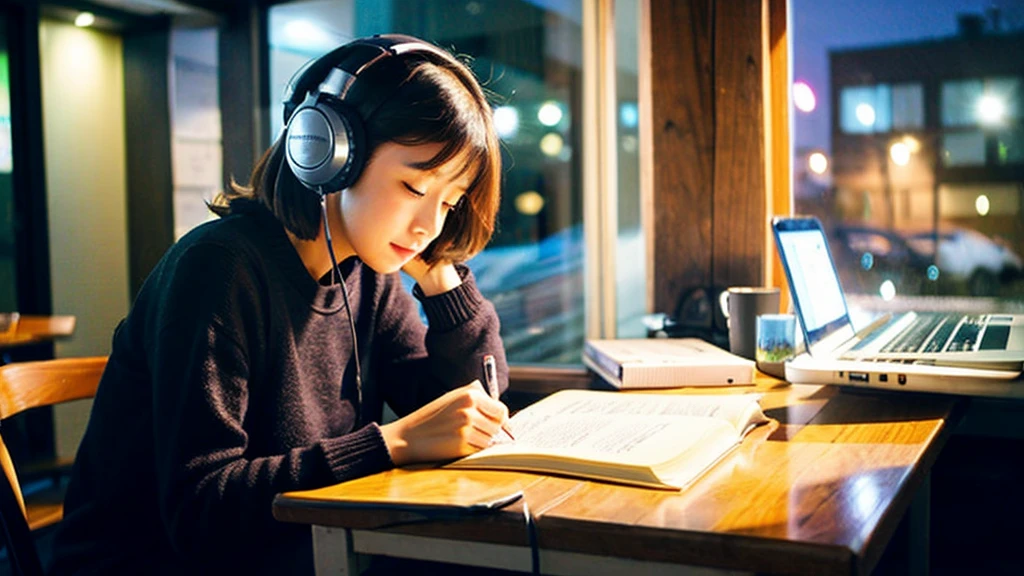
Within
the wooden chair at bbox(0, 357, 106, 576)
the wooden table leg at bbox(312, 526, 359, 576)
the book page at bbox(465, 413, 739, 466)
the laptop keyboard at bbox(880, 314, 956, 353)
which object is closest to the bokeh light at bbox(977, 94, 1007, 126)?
the laptop keyboard at bbox(880, 314, 956, 353)

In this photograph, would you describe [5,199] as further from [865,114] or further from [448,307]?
[865,114]

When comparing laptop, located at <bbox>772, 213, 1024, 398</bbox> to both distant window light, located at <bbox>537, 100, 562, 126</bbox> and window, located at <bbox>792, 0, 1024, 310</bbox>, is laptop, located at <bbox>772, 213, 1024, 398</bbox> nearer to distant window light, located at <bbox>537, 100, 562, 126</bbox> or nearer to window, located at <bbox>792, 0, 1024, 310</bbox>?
window, located at <bbox>792, 0, 1024, 310</bbox>

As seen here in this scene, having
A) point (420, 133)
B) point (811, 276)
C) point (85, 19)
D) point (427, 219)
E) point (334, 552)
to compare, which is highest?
point (85, 19)

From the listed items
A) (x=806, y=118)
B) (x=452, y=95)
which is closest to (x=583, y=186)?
(x=806, y=118)

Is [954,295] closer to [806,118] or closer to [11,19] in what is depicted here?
[806,118]

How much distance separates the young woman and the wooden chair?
2.0 inches

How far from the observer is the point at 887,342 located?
1466mm

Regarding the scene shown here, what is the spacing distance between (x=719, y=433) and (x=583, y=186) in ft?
4.31

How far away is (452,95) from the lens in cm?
112

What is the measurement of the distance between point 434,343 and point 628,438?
53cm

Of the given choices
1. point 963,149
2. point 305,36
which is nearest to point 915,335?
point 963,149

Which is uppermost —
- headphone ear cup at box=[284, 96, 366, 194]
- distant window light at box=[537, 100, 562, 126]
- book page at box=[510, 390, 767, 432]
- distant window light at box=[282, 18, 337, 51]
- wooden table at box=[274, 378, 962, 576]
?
distant window light at box=[282, 18, 337, 51]

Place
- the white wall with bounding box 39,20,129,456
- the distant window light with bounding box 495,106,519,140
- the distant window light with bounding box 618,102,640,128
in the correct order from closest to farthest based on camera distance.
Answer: the distant window light with bounding box 618,102,640,128 → the distant window light with bounding box 495,106,519,140 → the white wall with bounding box 39,20,129,456

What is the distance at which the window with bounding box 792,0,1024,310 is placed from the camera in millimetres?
1824
